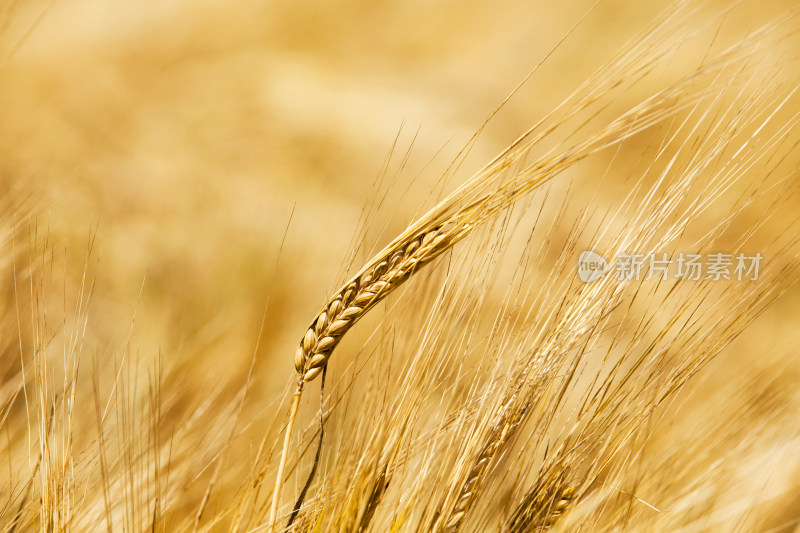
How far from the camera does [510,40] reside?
1.12 metres

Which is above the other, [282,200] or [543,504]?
[282,200]

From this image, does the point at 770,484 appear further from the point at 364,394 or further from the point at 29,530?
the point at 29,530

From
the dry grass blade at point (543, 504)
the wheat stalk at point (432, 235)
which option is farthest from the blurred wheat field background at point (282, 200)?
the wheat stalk at point (432, 235)

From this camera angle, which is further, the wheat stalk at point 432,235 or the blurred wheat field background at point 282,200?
the blurred wheat field background at point 282,200

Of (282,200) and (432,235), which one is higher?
(282,200)

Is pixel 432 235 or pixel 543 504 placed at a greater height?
pixel 432 235

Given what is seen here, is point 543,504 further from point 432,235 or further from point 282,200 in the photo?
point 282,200

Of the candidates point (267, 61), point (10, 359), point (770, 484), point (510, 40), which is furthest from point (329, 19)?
point (770, 484)

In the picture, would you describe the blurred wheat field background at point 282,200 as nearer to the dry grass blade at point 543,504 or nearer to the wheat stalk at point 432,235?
the dry grass blade at point 543,504

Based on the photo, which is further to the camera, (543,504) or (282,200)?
(282,200)

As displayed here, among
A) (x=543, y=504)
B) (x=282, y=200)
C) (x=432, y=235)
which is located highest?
(x=282, y=200)

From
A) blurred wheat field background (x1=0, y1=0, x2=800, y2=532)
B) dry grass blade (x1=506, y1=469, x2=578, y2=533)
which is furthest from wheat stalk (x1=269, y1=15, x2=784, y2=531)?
blurred wheat field background (x1=0, y1=0, x2=800, y2=532)

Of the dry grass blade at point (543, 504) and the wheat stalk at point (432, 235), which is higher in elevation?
the wheat stalk at point (432, 235)

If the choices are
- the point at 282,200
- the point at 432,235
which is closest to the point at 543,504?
the point at 432,235
